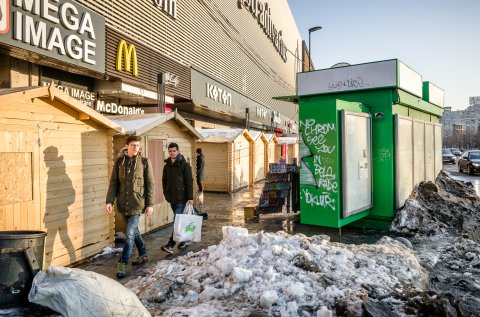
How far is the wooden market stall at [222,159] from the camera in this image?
15.6 m

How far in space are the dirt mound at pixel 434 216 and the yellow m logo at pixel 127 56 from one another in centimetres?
920

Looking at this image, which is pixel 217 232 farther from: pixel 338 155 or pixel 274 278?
pixel 274 278

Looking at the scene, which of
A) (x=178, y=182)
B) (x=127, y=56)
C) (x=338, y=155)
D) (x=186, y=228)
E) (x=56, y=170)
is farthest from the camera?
(x=127, y=56)

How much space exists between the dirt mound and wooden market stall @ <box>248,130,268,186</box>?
887 centimetres

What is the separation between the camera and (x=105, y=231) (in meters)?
6.80

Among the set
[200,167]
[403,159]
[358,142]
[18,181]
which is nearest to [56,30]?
[18,181]

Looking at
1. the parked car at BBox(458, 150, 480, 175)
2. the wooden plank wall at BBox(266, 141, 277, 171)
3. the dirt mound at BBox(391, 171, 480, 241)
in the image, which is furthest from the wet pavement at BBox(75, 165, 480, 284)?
the parked car at BBox(458, 150, 480, 175)

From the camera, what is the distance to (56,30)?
9.15m

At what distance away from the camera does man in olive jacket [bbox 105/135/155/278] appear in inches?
224

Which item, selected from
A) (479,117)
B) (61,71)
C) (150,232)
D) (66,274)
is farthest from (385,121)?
(479,117)

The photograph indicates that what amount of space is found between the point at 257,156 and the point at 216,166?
12.3 ft

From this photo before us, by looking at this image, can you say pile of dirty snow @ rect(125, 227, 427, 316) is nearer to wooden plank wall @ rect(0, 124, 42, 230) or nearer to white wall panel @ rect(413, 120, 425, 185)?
wooden plank wall @ rect(0, 124, 42, 230)

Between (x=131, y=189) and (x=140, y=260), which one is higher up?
(x=131, y=189)

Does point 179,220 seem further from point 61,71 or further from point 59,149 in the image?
point 61,71
